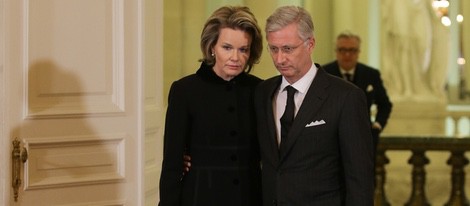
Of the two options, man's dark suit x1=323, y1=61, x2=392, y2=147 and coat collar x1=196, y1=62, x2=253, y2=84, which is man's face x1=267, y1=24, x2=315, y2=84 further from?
man's dark suit x1=323, y1=61, x2=392, y2=147

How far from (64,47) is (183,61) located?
116 inches

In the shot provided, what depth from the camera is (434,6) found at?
10359 mm

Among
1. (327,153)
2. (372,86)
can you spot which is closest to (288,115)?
(327,153)

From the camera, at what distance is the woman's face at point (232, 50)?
330 cm

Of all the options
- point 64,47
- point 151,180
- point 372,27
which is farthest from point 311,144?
point 372,27

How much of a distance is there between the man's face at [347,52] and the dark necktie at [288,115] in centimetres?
384

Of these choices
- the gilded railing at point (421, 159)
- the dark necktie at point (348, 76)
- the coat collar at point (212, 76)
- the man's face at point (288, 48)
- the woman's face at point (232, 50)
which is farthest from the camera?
the gilded railing at point (421, 159)

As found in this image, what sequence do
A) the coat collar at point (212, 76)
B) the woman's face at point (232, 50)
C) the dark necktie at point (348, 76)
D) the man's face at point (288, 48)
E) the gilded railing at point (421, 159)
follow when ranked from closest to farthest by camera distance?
the man's face at point (288, 48), the woman's face at point (232, 50), the coat collar at point (212, 76), the dark necktie at point (348, 76), the gilded railing at point (421, 159)

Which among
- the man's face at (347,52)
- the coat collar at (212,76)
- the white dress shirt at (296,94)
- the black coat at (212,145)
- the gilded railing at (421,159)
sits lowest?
the gilded railing at (421,159)

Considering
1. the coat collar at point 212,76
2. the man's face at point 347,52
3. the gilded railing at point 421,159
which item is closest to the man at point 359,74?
the man's face at point 347,52

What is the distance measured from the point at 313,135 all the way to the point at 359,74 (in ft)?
13.1

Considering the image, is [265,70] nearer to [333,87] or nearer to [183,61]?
[183,61]

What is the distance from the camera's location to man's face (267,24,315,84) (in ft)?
9.95

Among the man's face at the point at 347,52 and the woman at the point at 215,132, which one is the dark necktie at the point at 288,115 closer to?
the woman at the point at 215,132
